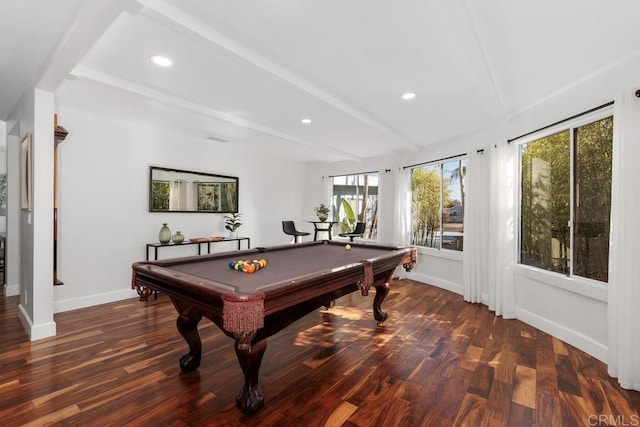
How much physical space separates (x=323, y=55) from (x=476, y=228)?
3.27 m

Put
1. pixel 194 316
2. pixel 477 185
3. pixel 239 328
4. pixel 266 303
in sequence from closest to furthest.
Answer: pixel 239 328, pixel 266 303, pixel 194 316, pixel 477 185

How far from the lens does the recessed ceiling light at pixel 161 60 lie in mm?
2490

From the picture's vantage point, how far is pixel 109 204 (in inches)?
164

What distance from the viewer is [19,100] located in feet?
11.3

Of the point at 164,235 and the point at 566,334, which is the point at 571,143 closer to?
the point at 566,334

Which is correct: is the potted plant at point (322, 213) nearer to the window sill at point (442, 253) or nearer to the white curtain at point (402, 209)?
the white curtain at point (402, 209)

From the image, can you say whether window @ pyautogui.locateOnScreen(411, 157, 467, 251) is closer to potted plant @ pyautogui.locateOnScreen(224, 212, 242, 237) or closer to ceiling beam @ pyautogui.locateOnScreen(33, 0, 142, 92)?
potted plant @ pyautogui.locateOnScreen(224, 212, 242, 237)

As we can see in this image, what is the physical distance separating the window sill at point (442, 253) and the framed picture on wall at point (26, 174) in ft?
18.0

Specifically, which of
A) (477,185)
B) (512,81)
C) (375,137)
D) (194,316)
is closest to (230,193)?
(375,137)

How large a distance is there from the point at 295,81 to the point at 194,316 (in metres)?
2.22

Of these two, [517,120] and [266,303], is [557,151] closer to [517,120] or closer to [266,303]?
[517,120]

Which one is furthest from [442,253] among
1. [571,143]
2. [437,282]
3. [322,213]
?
[322,213]

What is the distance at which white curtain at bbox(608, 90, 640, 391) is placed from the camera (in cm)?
225

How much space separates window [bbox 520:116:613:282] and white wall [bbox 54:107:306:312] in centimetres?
474
